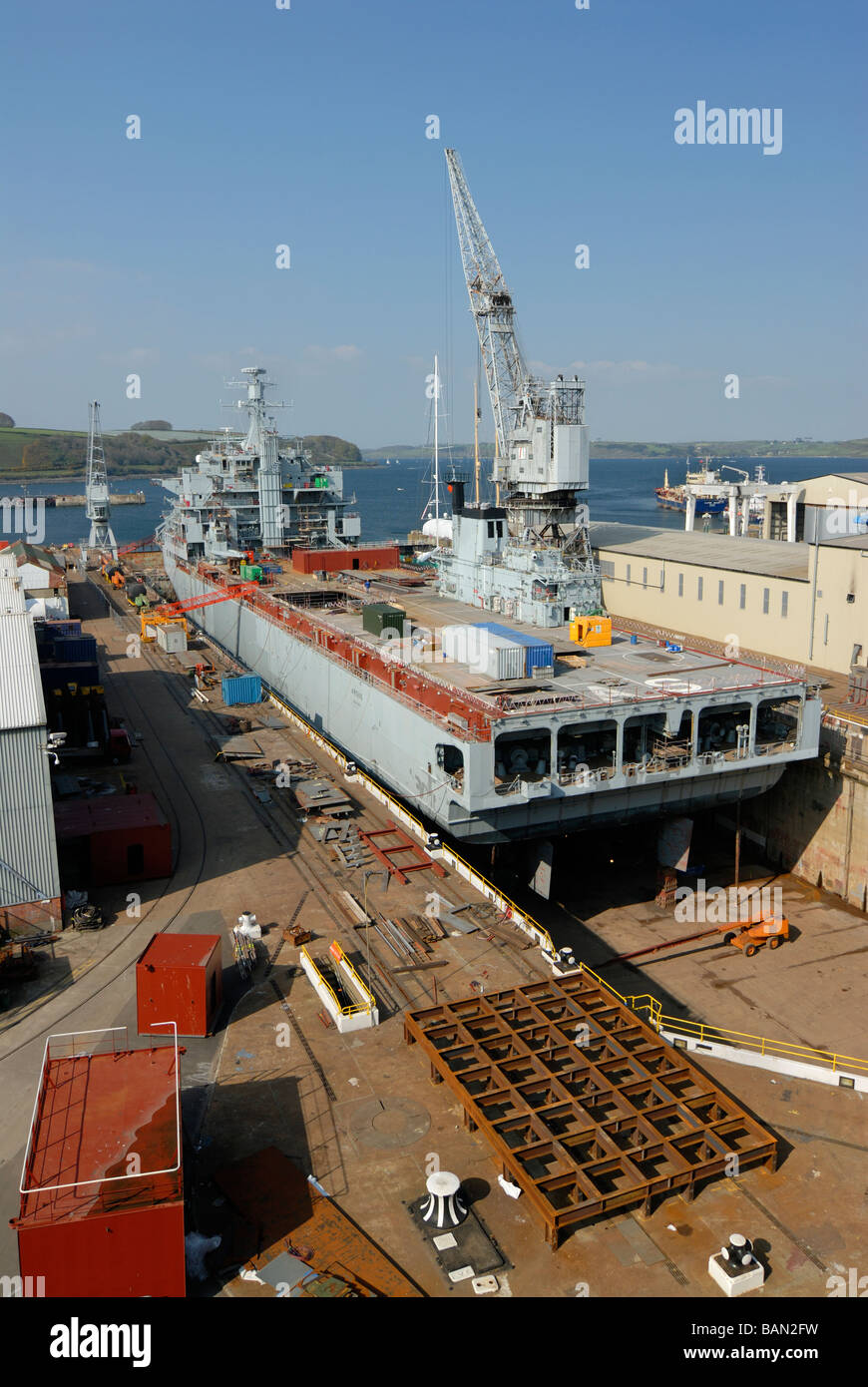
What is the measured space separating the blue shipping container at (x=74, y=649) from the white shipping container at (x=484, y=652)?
15.5 meters

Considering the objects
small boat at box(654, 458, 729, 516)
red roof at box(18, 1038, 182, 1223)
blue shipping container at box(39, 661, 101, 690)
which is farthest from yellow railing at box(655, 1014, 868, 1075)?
small boat at box(654, 458, 729, 516)

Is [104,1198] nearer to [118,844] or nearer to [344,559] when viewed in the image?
[118,844]

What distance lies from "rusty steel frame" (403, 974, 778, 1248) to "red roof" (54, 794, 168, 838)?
10.5 metres

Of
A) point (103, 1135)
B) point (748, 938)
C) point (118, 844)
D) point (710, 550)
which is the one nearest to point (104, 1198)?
point (103, 1135)

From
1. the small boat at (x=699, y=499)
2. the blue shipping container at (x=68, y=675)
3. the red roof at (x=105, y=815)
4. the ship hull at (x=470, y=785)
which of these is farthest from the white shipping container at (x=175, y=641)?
the small boat at (x=699, y=499)

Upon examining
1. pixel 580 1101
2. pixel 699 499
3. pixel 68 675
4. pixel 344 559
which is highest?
pixel 699 499

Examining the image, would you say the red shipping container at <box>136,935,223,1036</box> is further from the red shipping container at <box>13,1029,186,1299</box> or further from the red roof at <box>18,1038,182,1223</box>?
the red shipping container at <box>13,1029,186,1299</box>

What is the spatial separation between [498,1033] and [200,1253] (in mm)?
6531

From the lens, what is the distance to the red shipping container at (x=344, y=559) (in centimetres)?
5569

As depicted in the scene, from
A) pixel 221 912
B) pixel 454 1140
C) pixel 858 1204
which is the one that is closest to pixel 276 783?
pixel 221 912

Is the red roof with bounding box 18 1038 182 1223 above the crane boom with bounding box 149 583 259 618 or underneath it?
underneath

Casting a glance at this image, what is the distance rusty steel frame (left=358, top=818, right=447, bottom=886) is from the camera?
80.7 ft

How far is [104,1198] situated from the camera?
11773 millimetres

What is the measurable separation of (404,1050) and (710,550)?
1381 inches
